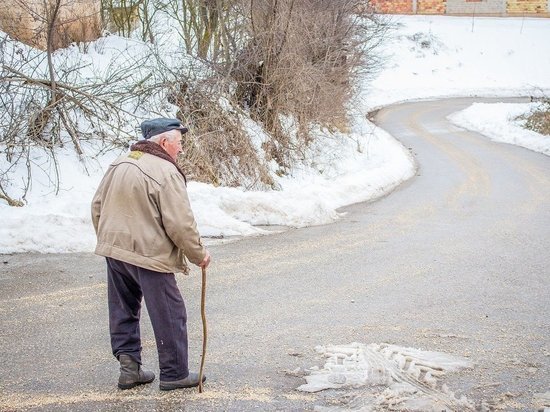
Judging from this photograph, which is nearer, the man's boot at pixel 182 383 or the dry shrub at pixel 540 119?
the man's boot at pixel 182 383

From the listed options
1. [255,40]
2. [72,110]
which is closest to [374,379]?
[72,110]

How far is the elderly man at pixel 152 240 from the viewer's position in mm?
4668

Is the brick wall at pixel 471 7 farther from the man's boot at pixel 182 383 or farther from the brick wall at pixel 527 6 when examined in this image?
the man's boot at pixel 182 383

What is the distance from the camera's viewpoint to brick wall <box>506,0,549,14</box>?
67.6 m

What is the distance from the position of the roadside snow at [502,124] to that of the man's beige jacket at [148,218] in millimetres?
22280

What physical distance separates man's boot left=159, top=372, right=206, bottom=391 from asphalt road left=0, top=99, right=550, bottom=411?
5cm

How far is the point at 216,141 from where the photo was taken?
1470 centimetres

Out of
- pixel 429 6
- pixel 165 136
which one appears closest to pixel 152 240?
pixel 165 136

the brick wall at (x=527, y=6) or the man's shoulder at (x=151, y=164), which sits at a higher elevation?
the brick wall at (x=527, y=6)

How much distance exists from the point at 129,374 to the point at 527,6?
7045 centimetres

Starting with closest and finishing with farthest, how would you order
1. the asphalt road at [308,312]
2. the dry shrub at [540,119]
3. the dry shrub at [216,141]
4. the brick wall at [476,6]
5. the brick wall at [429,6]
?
the asphalt road at [308,312] → the dry shrub at [216,141] → the dry shrub at [540,119] → the brick wall at [476,6] → the brick wall at [429,6]

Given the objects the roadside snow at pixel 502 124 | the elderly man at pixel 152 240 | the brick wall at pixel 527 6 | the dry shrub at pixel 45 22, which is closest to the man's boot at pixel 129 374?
the elderly man at pixel 152 240

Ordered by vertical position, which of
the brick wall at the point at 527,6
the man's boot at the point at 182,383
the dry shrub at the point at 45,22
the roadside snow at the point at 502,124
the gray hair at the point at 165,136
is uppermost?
the brick wall at the point at 527,6

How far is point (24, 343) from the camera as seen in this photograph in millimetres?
5938
